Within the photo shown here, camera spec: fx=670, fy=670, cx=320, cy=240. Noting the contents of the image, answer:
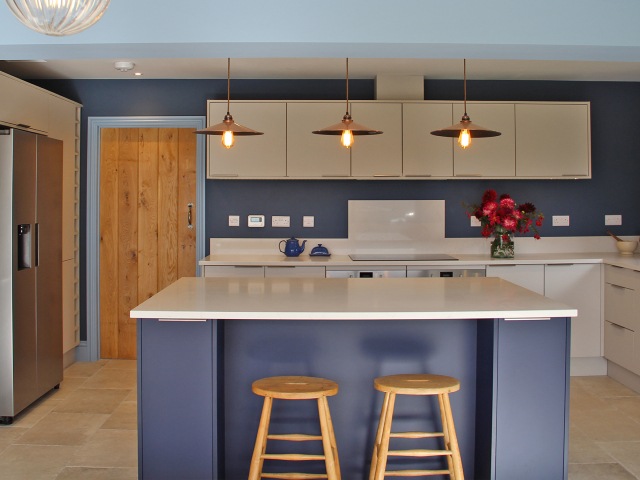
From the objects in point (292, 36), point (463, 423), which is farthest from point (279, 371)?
point (292, 36)

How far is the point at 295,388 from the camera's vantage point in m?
2.79

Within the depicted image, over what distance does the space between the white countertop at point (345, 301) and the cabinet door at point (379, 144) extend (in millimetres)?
1745

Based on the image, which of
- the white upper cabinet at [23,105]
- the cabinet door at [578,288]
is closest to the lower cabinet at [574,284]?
the cabinet door at [578,288]

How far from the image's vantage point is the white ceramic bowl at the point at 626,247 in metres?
5.54

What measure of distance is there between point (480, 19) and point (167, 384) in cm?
226

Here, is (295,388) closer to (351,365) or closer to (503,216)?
(351,365)

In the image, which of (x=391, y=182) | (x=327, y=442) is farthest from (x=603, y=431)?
(x=391, y=182)

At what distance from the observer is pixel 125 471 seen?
3473mm

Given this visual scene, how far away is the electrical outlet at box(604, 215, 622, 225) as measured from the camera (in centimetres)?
585

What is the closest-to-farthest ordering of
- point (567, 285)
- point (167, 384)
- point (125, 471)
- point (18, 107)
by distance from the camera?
point (167, 384), point (125, 471), point (18, 107), point (567, 285)

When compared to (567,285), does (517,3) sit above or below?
above

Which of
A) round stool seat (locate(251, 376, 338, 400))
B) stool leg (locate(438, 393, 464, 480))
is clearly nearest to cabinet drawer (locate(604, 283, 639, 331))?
stool leg (locate(438, 393, 464, 480))

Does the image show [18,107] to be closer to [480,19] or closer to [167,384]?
[167,384]

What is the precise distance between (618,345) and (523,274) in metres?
0.87
